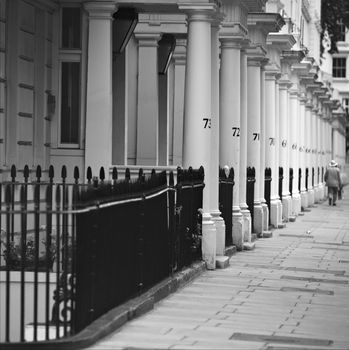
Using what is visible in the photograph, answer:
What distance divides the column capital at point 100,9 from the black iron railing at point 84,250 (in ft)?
13.8

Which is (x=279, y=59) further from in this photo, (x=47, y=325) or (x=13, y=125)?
(x=47, y=325)

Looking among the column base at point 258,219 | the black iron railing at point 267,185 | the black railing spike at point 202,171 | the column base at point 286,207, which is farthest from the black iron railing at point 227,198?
the column base at point 286,207

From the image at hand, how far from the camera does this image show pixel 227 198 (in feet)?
78.5

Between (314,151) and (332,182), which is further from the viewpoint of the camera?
(314,151)

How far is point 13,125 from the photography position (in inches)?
781


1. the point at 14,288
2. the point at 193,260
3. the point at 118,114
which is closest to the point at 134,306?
the point at 14,288

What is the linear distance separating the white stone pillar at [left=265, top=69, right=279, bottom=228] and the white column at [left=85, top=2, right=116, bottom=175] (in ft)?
42.0

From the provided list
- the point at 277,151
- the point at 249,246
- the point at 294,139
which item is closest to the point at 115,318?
the point at 249,246

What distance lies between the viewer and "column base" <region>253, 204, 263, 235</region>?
30.2 metres

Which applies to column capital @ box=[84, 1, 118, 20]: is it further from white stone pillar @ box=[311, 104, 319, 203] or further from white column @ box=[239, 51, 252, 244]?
white stone pillar @ box=[311, 104, 319, 203]

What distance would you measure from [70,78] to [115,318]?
9.95 m

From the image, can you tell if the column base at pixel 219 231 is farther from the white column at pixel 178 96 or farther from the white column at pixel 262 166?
the white column at pixel 178 96

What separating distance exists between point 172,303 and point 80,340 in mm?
4455

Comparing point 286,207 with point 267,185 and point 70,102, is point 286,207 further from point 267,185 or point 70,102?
point 70,102
